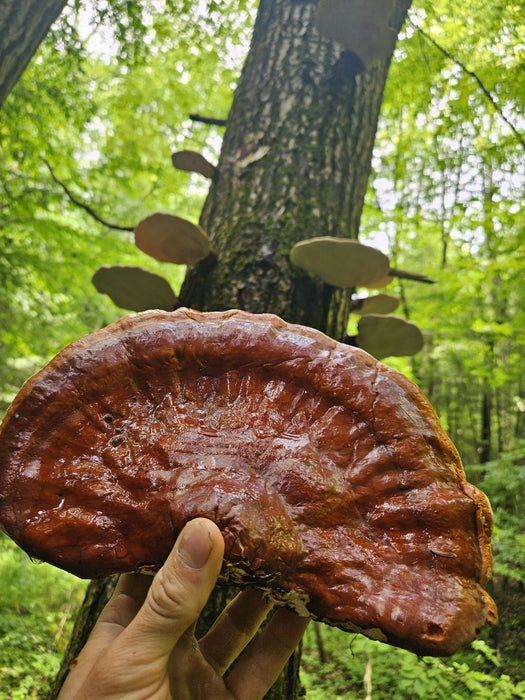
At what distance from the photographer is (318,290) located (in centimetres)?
241

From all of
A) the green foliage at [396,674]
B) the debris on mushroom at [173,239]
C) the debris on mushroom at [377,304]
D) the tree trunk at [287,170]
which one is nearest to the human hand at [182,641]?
the tree trunk at [287,170]

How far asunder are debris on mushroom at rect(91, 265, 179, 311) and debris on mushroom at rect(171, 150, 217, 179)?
0.92 m

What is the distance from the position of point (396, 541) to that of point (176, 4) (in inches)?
256

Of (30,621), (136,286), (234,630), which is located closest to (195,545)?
(234,630)

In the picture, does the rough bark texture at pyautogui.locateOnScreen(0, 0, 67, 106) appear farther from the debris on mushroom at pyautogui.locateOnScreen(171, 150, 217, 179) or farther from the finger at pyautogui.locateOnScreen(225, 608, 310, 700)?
the finger at pyautogui.locateOnScreen(225, 608, 310, 700)

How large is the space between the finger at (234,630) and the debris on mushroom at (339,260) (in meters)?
1.52

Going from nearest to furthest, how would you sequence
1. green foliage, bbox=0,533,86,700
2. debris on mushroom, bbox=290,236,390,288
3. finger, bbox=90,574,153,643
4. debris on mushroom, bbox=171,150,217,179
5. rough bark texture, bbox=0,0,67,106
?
1. finger, bbox=90,574,153,643
2. debris on mushroom, bbox=290,236,390,288
3. rough bark texture, bbox=0,0,67,106
4. debris on mushroom, bbox=171,150,217,179
5. green foliage, bbox=0,533,86,700

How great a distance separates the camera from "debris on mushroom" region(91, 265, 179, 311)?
2404mm

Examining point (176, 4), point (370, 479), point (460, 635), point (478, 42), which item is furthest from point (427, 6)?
point (460, 635)

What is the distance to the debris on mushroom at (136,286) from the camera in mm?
2404

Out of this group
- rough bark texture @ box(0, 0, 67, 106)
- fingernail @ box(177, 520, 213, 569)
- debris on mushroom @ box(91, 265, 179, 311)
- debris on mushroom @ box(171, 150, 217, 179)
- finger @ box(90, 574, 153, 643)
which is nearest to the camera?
fingernail @ box(177, 520, 213, 569)

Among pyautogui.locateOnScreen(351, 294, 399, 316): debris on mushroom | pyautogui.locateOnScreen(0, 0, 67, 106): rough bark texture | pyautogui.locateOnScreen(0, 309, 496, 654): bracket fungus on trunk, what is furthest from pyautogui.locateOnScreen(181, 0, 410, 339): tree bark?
pyautogui.locateOnScreen(0, 0, 67, 106): rough bark texture

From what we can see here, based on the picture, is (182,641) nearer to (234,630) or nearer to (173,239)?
(234,630)

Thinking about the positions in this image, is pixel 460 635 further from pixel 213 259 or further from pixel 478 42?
pixel 478 42
